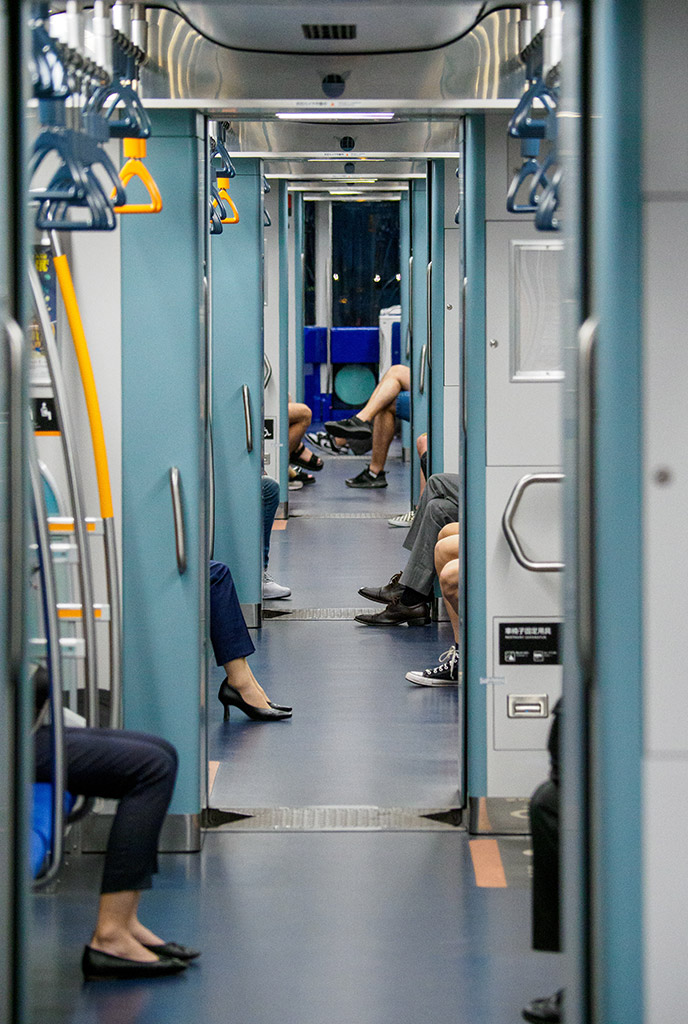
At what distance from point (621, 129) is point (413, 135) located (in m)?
3.74

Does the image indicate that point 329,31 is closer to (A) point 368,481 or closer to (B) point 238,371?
(B) point 238,371

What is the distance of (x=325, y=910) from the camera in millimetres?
3725

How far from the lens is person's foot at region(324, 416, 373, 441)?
15539 millimetres

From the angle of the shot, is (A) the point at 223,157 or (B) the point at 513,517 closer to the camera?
(B) the point at 513,517

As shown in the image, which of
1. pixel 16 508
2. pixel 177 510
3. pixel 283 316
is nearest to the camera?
pixel 16 508

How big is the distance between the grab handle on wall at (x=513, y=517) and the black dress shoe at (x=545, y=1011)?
54.7 inches

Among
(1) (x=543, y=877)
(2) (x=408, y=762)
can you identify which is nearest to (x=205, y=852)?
(2) (x=408, y=762)

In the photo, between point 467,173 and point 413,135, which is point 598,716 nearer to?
point 467,173

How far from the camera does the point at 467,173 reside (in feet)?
13.8

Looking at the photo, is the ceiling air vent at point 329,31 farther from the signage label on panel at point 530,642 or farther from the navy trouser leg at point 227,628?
the navy trouser leg at point 227,628

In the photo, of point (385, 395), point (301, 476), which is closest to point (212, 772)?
point (385, 395)

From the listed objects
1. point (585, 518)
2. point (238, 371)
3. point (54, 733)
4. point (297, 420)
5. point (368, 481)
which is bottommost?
point (368, 481)

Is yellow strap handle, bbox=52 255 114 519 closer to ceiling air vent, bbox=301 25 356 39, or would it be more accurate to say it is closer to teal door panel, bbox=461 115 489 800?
ceiling air vent, bbox=301 25 356 39

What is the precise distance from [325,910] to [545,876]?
126 centimetres
